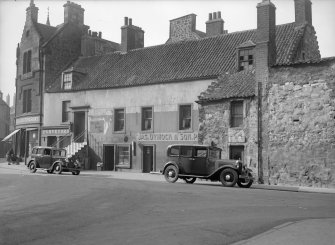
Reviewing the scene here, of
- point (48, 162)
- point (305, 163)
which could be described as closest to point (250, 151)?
point (305, 163)

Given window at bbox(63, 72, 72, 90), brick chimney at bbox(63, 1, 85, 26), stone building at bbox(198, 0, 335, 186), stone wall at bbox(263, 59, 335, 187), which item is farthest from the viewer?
brick chimney at bbox(63, 1, 85, 26)

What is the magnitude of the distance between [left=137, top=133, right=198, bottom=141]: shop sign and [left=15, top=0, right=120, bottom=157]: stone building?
8253 millimetres

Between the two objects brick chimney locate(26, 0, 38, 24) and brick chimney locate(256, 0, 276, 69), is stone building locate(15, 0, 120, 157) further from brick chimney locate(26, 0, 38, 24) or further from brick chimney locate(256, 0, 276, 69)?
brick chimney locate(256, 0, 276, 69)

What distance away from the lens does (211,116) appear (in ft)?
72.7

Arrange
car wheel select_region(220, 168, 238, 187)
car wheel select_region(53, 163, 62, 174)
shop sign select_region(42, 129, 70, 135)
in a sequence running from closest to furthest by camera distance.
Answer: car wheel select_region(220, 168, 238, 187), car wheel select_region(53, 163, 62, 174), shop sign select_region(42, 129, 70, 135)

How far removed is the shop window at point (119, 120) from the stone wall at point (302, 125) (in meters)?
12.1

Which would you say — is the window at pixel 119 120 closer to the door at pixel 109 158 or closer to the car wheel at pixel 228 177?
the door at pixel 109 158

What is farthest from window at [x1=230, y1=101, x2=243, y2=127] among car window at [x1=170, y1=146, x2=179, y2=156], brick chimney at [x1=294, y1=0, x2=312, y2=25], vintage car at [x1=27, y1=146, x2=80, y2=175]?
vintage car at [x1=27, y1=146, x2=80, y2=175]

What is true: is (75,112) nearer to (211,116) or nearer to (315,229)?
(211,116)

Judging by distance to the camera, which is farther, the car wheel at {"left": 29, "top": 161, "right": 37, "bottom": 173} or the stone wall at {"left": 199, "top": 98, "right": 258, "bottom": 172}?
the car wheel at {"left": 29, "top": 161, "right": 37, "bottom": 173}

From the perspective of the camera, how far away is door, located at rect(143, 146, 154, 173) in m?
26.5

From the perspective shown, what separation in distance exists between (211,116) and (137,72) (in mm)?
8927

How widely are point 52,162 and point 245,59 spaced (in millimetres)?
13728

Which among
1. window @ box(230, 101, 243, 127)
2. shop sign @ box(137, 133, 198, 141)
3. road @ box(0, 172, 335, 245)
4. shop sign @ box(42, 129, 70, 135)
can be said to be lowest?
road @ box(0, 172, 335, 245)
